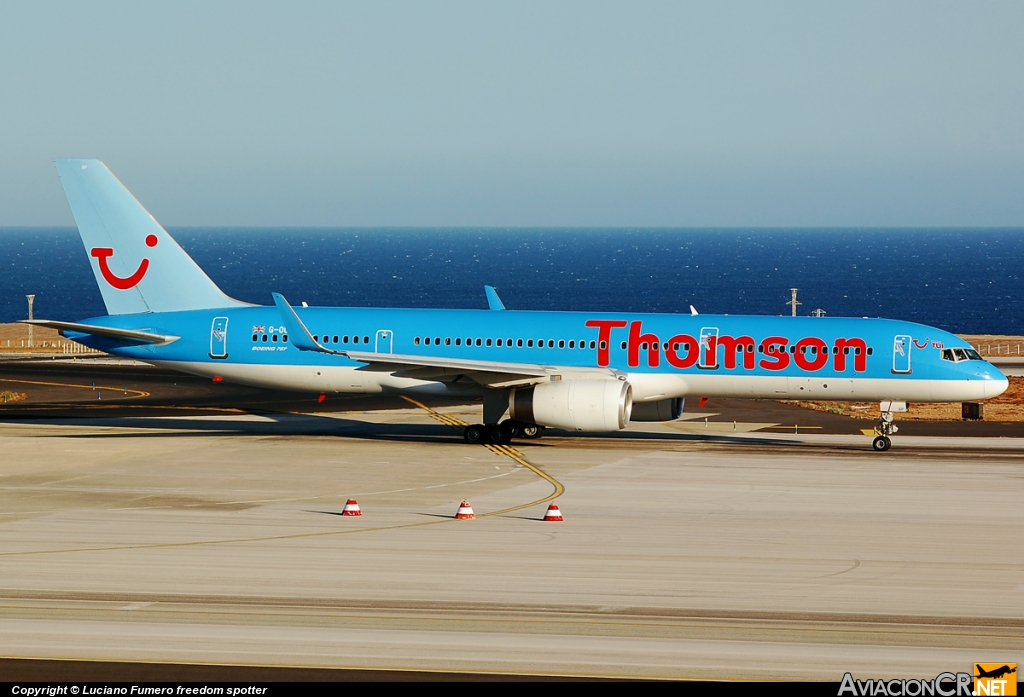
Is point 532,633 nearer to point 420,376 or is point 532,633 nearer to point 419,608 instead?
point 419,608

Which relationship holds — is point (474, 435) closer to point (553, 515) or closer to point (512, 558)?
point (553, 515)

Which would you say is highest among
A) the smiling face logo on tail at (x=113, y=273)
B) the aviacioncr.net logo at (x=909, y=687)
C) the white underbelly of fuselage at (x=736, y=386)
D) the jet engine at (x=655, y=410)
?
the smiling face logo on tail at (x=113, y=273)

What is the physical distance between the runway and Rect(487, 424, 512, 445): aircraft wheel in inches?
31.0

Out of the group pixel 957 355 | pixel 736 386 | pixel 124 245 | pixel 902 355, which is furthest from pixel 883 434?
pixel 124 245

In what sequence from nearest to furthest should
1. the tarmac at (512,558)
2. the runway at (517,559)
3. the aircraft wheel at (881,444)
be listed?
the tarmac at (512,558)
the runway at (517,559)
the aircraft wheel at (881,444)

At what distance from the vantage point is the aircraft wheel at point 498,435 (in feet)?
131

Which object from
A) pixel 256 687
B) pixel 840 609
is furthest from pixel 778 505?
pixel 256 687

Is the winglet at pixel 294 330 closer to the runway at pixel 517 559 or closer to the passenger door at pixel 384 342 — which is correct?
the passenger door at pixel 384 342

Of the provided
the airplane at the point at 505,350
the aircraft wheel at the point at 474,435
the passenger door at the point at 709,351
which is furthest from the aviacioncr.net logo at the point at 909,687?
the aircraft wheel at the point at 474,435

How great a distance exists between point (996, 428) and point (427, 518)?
27458mm

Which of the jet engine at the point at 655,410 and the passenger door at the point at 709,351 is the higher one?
the passenger door at the point at 709,351

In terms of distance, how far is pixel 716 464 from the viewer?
35688 millimetres

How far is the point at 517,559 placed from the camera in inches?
889

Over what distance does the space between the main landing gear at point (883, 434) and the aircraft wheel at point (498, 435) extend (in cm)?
1149
